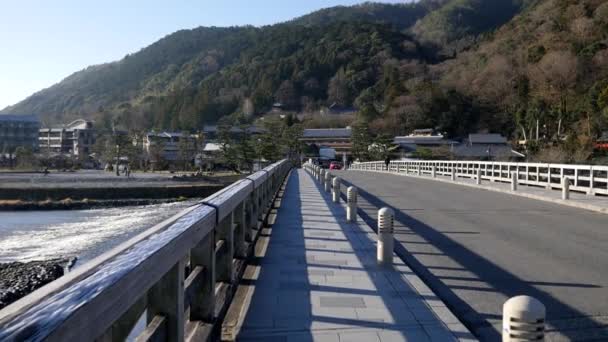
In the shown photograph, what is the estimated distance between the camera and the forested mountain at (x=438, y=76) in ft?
245

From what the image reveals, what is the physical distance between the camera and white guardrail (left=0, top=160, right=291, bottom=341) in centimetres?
198

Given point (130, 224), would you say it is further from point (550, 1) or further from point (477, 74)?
point (550, 1)

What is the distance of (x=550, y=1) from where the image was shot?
113 metres

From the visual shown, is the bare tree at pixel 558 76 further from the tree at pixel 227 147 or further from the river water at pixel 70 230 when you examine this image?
the river water at pixel 70 230

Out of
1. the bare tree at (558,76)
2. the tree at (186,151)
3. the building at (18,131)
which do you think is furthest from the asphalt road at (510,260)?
the building at (18,131)

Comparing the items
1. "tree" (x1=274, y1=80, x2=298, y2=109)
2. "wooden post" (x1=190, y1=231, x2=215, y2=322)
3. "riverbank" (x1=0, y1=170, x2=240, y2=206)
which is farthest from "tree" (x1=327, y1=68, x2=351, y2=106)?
"wooden post" (x1=190, y1=231, x2=215, y2=322)

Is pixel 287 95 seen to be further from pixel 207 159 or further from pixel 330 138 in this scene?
pixel 207 159

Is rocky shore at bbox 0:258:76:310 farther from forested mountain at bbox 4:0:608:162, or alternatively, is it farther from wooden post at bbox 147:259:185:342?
forested mountain at bbox 4:0:608:162

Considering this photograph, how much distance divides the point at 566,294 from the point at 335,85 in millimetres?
157351

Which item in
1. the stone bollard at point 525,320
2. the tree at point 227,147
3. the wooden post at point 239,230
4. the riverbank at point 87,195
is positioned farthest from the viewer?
the tree at point 227,147

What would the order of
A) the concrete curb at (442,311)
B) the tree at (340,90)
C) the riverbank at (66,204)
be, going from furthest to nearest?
the tree at (340,90) < the riverbank at (66,204) < the concrete curb at (442,311)

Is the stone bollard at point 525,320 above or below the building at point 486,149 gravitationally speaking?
below

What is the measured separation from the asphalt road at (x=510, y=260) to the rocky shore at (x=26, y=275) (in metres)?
10.6

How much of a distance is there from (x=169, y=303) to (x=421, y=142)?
9179cm
